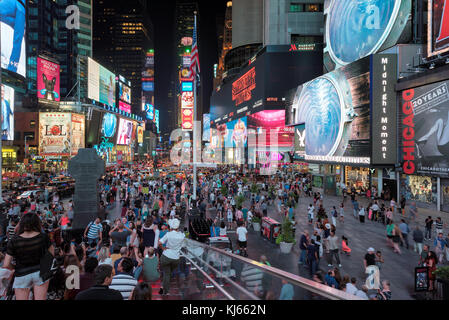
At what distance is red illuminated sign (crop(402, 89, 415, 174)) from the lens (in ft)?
75.4

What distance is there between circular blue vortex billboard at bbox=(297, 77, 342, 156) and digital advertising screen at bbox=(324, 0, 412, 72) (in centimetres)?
389

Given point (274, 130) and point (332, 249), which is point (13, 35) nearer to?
point (274, 130)

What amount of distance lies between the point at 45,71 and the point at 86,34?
4900 cm

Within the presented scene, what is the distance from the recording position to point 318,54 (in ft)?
204

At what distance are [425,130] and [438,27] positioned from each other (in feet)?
24.5

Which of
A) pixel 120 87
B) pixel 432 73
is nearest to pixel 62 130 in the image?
pixel 120 87

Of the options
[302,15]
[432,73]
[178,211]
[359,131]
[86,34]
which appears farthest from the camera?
[86,34]

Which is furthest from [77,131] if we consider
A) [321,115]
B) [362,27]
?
[362,27]

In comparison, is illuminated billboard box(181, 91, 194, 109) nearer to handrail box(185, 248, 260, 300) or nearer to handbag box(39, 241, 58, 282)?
handrail box(185, 248, 260, 300)

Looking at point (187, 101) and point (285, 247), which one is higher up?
point (187, 101)

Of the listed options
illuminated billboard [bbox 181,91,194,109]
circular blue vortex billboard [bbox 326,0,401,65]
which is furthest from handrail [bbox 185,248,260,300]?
illuminated billboard [bbox 181,91,194,109]

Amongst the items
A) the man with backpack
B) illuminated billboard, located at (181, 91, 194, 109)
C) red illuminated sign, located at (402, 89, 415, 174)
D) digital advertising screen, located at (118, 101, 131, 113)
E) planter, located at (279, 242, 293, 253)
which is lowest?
planter, located at (279, 242, 293, 253)

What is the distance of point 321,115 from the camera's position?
35.1m
